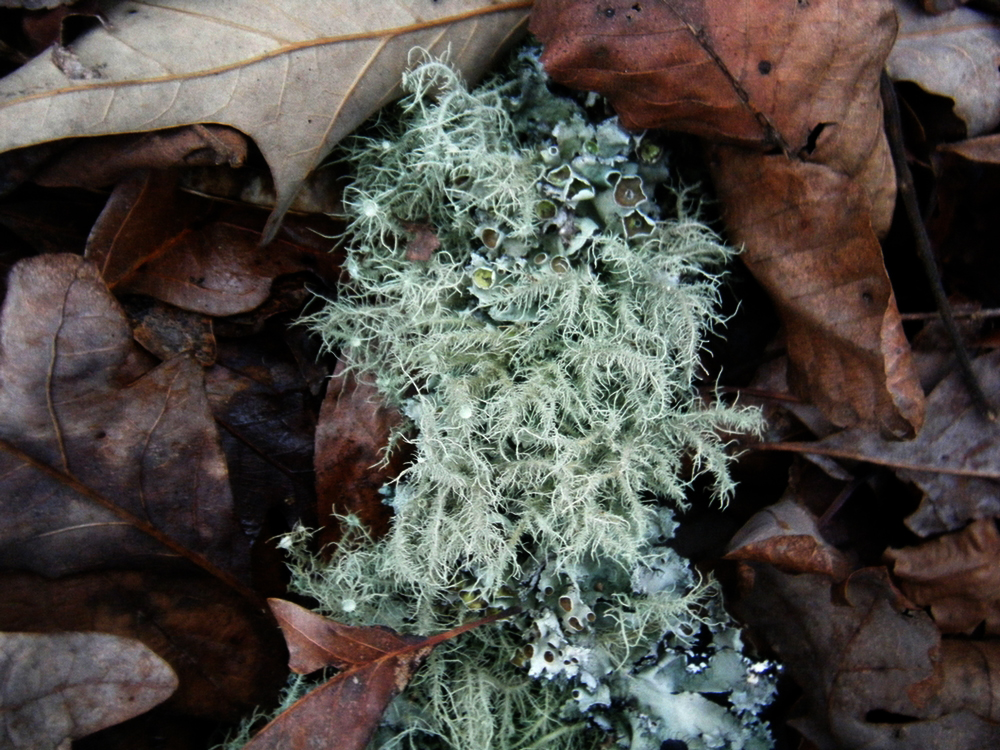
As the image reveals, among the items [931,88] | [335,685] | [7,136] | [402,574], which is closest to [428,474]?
[402,574]

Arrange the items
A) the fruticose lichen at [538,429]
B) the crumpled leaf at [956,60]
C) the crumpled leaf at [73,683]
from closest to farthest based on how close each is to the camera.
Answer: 1. the crumpled leaf at [73,683]
2. the fruticose lichen at [538,429]
3. the crumpled leaf at [956,60]

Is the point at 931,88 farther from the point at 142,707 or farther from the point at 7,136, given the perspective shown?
the point at 142,707

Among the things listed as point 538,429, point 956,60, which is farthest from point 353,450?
point 956,60

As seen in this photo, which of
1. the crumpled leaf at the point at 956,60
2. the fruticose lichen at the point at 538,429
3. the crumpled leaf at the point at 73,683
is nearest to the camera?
the crumpled leaf at the point at 73,683

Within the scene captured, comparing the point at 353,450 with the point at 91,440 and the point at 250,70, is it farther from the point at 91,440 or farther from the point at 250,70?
the point at 250,70

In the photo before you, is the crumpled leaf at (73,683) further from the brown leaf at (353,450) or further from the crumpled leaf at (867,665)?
the crumpled leaf at (867,665)

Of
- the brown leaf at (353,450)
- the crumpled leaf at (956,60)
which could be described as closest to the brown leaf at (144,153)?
the brown leaf at (353,450)

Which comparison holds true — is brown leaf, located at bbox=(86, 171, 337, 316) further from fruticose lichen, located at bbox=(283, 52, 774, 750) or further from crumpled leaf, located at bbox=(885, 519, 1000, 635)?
crumpled leaf, located at bbox=(885, 519, 1000, 635)
